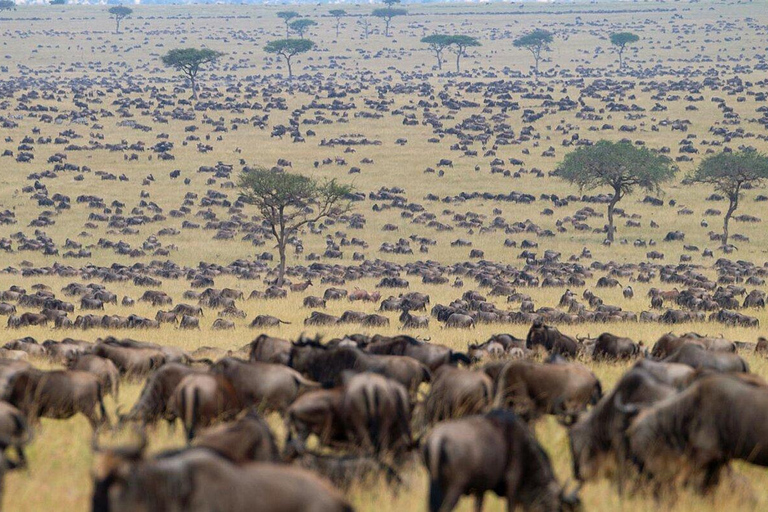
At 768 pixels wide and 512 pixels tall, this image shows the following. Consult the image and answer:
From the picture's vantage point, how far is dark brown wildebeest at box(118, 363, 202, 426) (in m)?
12.2

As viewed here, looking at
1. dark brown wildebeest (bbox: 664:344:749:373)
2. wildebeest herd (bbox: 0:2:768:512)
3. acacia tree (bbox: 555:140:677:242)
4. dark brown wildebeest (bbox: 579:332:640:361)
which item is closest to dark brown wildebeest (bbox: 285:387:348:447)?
wildebeest herd (bbox: 0:2:768:512)

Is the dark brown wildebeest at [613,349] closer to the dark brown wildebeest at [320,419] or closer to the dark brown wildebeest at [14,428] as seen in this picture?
the dark brown wildebeest at [320,419]

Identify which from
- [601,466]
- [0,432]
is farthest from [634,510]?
[0,432]

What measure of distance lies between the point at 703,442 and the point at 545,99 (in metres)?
103

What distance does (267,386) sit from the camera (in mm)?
12164

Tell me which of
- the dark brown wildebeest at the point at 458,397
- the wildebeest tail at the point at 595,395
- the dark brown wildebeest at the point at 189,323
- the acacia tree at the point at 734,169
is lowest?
the dark brown wildebeest at the point at 189,323

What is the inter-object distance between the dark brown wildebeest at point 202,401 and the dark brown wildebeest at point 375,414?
1.90 m

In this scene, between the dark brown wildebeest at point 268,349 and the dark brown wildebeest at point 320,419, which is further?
the dark brown wildebeest at point 268,349

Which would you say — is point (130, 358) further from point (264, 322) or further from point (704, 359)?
point (264, 322)

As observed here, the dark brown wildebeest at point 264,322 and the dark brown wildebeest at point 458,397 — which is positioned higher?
the dark brown wildebeest at point 458,397

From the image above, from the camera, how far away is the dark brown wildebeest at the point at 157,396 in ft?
39.9

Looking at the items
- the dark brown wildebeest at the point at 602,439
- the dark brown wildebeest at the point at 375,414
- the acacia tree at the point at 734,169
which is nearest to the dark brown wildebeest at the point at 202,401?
the dark brown wildebeest at the point at 375,414

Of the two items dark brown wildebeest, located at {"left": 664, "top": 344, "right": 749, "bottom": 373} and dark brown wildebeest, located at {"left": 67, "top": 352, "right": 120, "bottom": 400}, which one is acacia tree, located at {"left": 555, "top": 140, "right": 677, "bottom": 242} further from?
dark brown wildebeest, located at {"left": 67, "top": 352, "right": 120, "bottom": 400}

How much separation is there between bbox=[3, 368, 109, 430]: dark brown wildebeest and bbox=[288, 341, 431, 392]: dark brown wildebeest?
3042mm
